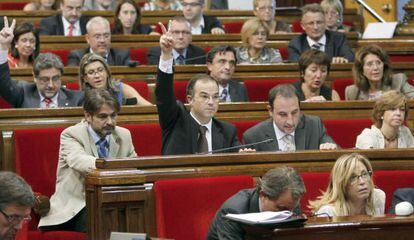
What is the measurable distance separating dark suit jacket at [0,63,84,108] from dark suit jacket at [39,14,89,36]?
87.2 inches

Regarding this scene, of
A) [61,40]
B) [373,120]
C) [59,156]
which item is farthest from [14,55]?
[373,120]

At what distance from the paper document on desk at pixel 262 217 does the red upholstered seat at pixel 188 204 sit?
0.84 m

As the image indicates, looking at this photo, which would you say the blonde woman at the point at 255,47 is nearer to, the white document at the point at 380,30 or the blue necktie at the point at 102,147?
the white document at the point at 380,30

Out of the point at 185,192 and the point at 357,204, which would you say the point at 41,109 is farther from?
the point at 357,204

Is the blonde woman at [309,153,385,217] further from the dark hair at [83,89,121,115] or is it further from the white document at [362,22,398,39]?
the white document at [362,22,398,39]

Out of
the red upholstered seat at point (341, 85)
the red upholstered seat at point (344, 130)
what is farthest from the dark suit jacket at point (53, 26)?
the red upholstered seat at point (344, 130)

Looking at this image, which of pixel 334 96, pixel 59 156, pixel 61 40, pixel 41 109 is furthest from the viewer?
pixel 61 40

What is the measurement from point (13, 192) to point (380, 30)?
595cm

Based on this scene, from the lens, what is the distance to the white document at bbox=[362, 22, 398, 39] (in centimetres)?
894

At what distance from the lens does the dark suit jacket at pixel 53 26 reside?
28.5 ft

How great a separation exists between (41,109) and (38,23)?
3.02 metres

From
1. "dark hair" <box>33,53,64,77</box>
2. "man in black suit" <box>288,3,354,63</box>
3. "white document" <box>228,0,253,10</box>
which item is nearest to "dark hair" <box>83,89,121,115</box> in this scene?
"dark hair" <box>33,53,64,77</box>

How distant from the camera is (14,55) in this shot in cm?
738

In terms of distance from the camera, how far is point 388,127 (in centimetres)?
593
